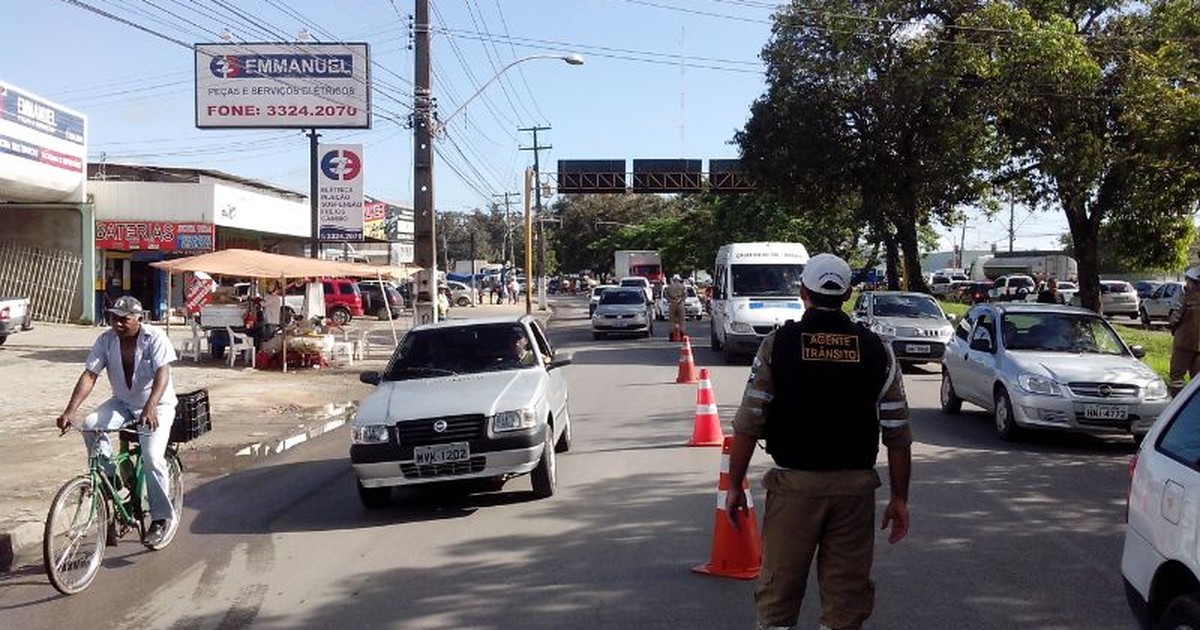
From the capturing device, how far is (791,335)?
14.1 feet

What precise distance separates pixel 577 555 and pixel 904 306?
641 inches

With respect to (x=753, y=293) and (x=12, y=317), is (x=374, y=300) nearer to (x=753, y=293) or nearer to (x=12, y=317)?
(x=12, y=317)

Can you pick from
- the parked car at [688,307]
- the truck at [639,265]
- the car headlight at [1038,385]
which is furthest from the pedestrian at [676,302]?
the truck at [639,265]

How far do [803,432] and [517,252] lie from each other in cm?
12562

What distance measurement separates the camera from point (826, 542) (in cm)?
432

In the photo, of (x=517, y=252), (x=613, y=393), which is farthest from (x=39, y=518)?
(x=517, y=252)

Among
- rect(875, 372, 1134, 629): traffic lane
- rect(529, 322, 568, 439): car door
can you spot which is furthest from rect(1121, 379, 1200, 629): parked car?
rect(529, 322, 568, 439): car door

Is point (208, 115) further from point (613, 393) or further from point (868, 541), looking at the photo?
point (868, 541)

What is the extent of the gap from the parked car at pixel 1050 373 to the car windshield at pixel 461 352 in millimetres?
5308

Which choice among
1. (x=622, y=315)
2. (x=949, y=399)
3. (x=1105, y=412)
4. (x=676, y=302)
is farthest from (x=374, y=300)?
(x=1105, y=412)

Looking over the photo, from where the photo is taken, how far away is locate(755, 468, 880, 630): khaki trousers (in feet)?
14.0

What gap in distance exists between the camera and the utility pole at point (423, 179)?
950 inches

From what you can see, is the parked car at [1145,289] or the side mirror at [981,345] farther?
the parked car at [1145,289]

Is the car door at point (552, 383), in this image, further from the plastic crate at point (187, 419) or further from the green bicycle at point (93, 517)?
the green bicycle at point (93, 517)
